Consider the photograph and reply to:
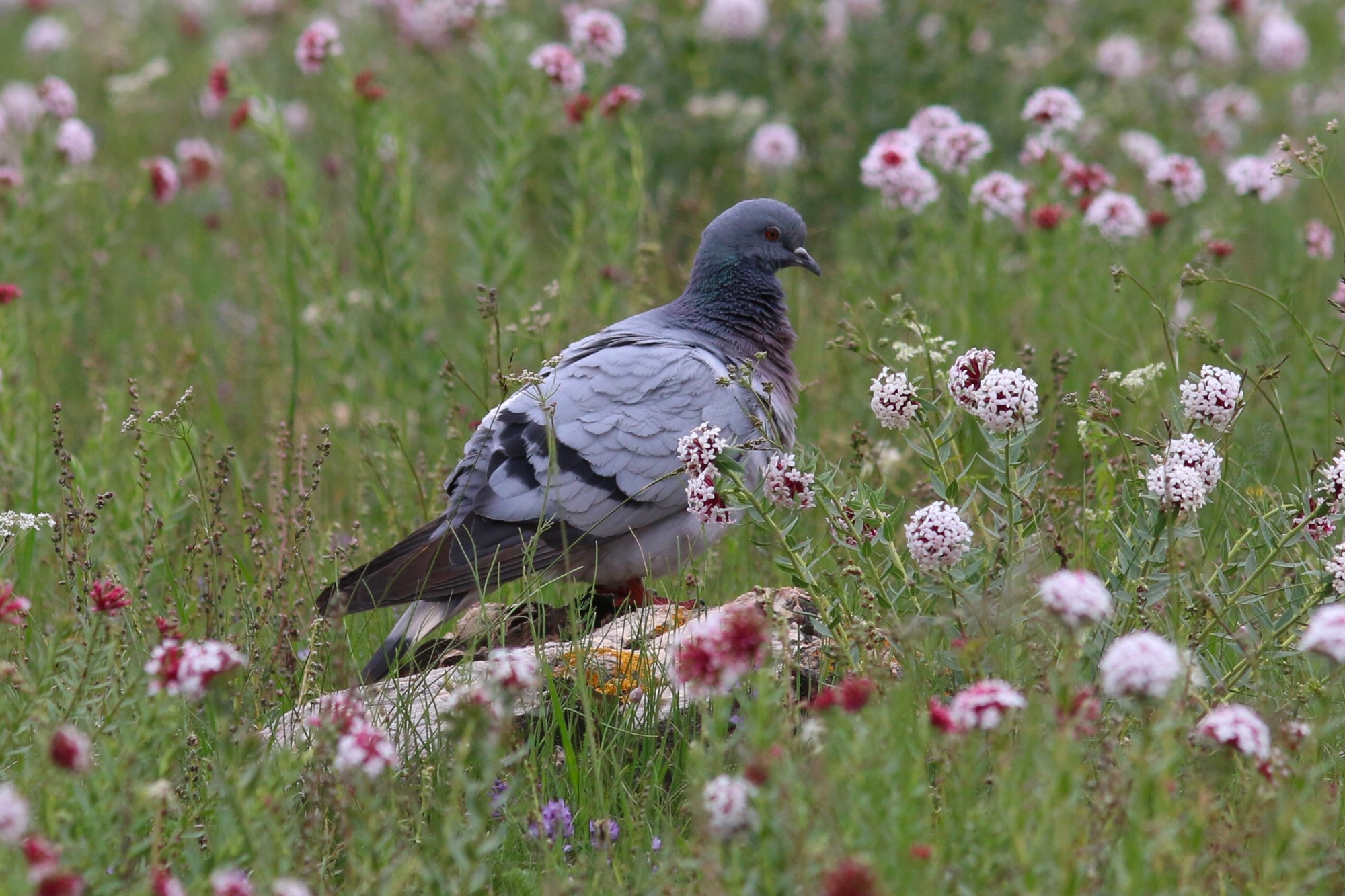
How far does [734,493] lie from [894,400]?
1.22ft

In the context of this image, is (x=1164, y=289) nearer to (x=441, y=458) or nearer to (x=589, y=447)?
(x=589, y=447)

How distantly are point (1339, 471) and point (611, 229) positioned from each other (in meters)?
3.03

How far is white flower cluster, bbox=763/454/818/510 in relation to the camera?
279 centimetres

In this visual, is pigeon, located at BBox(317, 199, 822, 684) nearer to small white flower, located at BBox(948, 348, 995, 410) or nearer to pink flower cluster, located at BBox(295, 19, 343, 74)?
small white flower, located at BBox(948, 348, 995, 410)

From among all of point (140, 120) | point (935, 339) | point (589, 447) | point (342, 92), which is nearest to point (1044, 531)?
point (935, 339)

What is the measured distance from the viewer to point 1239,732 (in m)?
2.09

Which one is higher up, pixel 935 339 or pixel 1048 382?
pixel 935 339

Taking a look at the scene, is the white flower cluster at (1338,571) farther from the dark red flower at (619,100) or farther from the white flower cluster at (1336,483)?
the dark red flower at (619,100)

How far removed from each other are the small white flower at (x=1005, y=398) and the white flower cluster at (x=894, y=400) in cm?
16

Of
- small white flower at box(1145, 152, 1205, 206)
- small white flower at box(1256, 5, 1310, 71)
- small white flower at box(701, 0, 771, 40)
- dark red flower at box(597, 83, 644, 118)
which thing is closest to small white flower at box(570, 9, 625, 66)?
dark red flower at box(597, 83, 644, 118)

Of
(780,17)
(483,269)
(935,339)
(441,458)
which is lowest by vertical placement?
(441,458)

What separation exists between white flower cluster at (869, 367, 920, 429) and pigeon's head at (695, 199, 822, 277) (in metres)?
1.72

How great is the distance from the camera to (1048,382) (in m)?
5.14

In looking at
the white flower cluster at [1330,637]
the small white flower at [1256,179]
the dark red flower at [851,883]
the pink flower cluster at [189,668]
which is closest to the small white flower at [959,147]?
the small white flower at [1256,179]
